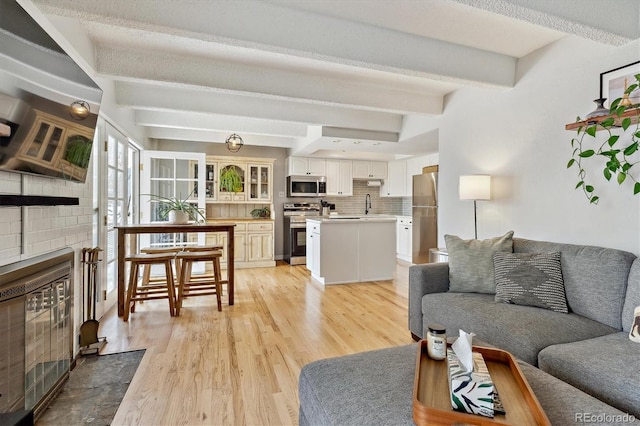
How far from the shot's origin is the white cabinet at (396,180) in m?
6.69

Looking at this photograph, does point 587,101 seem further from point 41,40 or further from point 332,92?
point 41,40

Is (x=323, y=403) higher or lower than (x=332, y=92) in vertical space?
lower

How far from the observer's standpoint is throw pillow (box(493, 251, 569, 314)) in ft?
6.66

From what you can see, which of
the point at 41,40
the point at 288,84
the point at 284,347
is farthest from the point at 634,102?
the point at 41,40

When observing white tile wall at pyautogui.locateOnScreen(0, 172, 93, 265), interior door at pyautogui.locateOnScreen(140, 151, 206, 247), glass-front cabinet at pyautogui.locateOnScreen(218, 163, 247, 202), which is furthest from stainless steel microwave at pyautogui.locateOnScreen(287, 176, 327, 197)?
white tile wall at pyautogui.locateOnScreen(0, 172, 93, 265)

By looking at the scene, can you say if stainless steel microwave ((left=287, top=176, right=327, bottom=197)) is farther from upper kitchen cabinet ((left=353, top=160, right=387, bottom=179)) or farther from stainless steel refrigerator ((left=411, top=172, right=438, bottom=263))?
stainless steel refrigerator ((left=411, top=172, right=438, bottom=263))

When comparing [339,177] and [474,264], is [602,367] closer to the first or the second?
[474,264]

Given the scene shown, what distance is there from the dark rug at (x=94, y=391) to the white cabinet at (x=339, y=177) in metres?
4.69

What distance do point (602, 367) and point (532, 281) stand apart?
2.58ft

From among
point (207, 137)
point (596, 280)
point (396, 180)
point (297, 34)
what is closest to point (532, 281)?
point (596, 280)

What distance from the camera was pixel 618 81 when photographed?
211 centimetres

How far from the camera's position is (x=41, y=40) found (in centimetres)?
155

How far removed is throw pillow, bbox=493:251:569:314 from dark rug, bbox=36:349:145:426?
247cm

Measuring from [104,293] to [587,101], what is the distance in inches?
174
